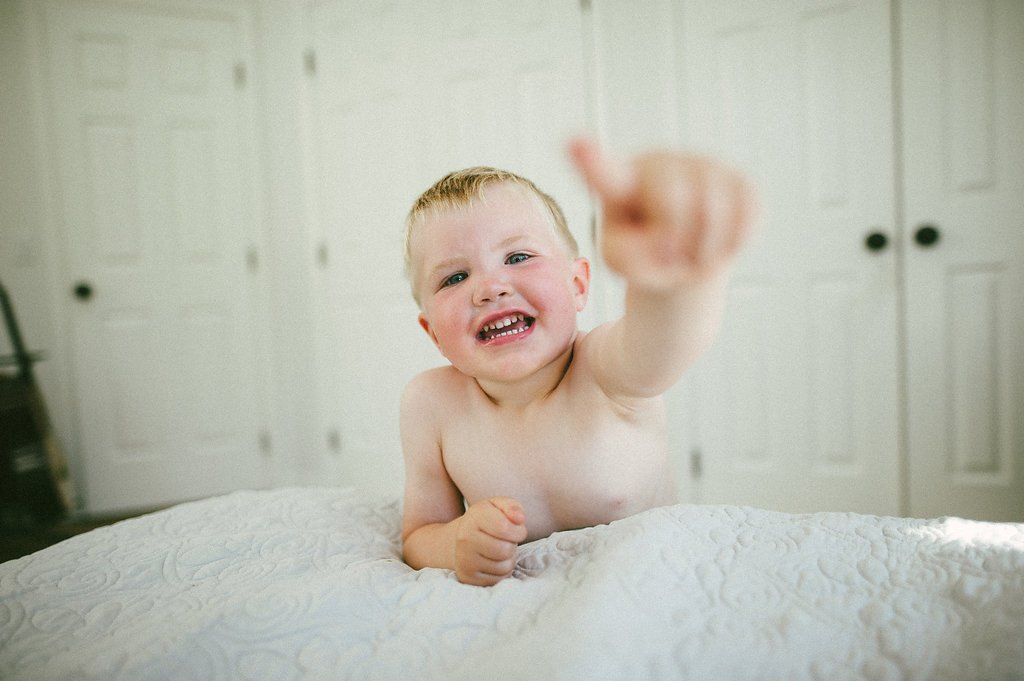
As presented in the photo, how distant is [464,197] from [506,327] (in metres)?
0.19

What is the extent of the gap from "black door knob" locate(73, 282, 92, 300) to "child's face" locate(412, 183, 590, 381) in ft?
8.87

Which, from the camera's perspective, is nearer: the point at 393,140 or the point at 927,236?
the point at 927,236

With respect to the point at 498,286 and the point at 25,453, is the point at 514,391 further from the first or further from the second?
the point at 25,453

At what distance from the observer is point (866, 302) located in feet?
7.18

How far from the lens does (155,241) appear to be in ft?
9.57

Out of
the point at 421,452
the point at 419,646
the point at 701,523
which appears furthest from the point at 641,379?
the point at 421,452

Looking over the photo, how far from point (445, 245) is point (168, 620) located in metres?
0.51

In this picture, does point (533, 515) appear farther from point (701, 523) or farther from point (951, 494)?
point (951, 494)

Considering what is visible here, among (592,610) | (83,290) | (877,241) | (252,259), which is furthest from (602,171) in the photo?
(83,290)

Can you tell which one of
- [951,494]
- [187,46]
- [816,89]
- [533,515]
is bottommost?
[951,494]

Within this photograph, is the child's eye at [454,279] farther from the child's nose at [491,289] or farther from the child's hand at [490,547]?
the child's hand at [490,547]

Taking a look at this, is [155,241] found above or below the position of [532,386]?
above

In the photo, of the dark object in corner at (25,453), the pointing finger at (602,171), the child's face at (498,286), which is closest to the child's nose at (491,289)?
the child's face at (498,286)

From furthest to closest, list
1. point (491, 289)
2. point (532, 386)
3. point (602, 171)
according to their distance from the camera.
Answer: point (532, 386)
point (491, 289)
point (602, 171)
